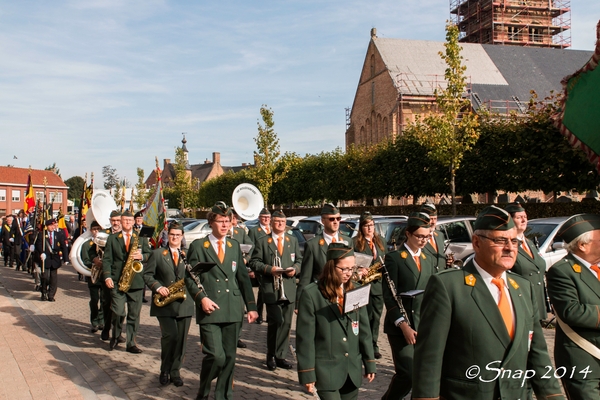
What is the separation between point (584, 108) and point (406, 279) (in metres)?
2.31

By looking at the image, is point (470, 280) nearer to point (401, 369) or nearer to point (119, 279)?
point (401, 369)

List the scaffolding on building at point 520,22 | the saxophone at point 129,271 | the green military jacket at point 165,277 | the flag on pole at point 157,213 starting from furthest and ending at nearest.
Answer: the scaffolding on building at point 520,22, the flag on pole at point 157,213, the saxophone at point 129,271, the green military jacket at point 165,277

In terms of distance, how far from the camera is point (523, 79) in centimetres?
5472

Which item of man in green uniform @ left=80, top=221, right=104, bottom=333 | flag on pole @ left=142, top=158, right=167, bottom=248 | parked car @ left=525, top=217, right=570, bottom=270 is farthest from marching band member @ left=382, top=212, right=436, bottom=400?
parked car @ left=525, top=217, right=570, bottom=270

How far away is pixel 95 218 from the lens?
38.5ft

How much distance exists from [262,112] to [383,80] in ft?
70.9

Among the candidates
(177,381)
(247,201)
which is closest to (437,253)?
(177,381)

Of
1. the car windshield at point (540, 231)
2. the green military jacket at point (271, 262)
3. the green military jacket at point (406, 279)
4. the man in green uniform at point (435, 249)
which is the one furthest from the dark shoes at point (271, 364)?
the car windshield at point (540, 231)

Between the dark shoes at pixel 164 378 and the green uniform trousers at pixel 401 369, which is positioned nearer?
the green uniform trousers at pixel 401 369

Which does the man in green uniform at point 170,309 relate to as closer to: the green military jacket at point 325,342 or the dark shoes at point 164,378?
the dark shoes at point 164,378

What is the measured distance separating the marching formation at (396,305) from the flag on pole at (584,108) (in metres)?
0.56

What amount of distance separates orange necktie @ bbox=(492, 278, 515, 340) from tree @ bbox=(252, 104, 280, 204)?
3444 cm

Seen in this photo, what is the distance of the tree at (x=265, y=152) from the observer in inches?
1465

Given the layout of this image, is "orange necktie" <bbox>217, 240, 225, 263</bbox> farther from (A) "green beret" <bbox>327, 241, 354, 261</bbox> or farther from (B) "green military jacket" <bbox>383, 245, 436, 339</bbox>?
(A) "green beret" <bbox>327, 241, 354, 261</bbox>
